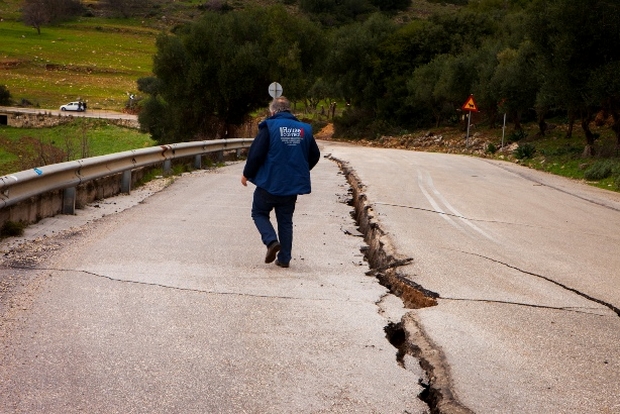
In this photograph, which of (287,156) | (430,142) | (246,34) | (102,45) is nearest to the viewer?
(287,156)

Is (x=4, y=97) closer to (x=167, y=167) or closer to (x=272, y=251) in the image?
(x=167, y=167)

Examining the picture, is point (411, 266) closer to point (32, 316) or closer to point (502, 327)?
point (502, 327)

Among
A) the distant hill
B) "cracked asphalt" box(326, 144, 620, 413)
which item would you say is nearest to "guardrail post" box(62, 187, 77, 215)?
"cracked asphalt" box(326, 144, 620, 413)

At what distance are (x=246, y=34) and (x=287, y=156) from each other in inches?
1483

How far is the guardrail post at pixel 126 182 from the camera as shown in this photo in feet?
48.2

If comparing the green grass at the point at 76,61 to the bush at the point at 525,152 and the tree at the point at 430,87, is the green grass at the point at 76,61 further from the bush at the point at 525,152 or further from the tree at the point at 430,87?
the bush at the point at 525,152

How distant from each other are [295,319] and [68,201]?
20.7 feet

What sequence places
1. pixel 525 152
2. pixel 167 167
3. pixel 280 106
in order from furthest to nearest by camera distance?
pixel 525 152
pixel 167 167
pixel 280 106

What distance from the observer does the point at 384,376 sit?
5.00 metres

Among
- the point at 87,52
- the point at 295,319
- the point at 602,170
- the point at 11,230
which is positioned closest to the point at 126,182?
the point at 11,230

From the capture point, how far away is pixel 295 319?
6215 mm

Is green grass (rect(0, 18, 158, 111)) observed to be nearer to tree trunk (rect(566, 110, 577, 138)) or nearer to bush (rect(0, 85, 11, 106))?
bush (rect(0, 85, 11, 106))

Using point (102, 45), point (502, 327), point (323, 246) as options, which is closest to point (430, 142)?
point (323, 246)

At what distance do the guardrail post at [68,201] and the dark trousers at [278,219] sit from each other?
3.96 meters
